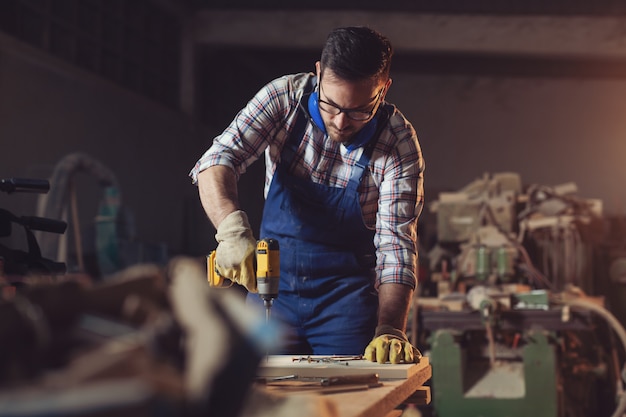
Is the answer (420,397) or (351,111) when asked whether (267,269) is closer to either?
(420,397)

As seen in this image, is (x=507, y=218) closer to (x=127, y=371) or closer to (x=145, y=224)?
(x=145, y=224)

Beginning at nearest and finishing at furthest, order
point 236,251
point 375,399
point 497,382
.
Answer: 1. point 375,399
2. point 236,251
3. point 497,382

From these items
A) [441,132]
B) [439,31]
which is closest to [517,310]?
[439,31]

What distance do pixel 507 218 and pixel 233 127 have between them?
3804 millimetres

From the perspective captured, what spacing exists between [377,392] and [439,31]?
864cm

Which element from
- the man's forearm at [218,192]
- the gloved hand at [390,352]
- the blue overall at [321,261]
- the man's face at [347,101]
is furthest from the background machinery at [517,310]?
the gloved hand at [390,352]

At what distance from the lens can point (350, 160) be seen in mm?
2666

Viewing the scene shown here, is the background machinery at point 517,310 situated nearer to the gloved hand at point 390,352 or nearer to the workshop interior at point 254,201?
the workshop interior at point 254,201

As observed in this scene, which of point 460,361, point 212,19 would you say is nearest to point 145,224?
point 212,19

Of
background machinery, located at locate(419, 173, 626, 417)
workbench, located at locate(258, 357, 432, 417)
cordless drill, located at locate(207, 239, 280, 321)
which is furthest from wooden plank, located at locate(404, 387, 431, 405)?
background machinery, located at locate(419, 173, 626, 417)

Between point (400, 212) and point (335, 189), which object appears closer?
point (400, 212)

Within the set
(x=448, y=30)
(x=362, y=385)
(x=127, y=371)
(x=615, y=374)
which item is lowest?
A: (x=615, y=374)

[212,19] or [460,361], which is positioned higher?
[212,19]

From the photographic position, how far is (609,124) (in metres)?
11.0
